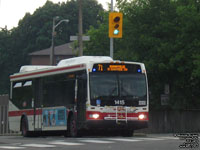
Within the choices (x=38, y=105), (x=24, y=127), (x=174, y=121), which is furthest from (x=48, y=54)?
(x=38, y=105)

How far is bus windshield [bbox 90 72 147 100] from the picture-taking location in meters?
23.1

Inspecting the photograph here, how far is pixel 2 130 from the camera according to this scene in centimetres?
4409

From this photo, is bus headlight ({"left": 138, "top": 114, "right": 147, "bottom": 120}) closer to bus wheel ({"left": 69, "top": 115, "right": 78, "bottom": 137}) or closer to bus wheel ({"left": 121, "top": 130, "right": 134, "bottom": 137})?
bus wheel ({"left": 121, "top": 130, "right": 134, "bottom": 137})

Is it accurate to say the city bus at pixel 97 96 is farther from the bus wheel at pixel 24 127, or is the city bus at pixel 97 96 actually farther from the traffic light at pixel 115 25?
the bus wheel at pixel 24 127

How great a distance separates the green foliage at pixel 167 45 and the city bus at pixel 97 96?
1076cm

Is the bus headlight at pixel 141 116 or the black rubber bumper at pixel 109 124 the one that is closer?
the black rubber bumper at pixel 109 124

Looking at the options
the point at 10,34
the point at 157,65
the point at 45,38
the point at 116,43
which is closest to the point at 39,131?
the point at 157,65

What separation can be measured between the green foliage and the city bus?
1076cm

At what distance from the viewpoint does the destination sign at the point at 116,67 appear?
23422 millimetres

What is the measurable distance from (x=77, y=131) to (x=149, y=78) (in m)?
15.5

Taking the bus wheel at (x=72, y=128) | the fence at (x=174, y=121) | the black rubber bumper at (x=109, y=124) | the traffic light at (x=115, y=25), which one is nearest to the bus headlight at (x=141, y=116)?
the black rubber bumper at (x=109, y=124)

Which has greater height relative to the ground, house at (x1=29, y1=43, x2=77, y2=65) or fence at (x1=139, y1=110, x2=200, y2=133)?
house at (x1=29, y1=43, x2=77, y2=65)

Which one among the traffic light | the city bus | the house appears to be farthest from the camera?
the house

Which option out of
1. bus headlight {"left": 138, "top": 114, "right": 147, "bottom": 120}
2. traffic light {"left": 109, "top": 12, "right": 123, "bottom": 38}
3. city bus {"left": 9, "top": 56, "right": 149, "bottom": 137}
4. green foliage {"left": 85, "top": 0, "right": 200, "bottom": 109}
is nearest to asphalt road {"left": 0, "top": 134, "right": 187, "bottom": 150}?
city bus {"left": 9, "top": 56, "right": 149, "bottom": 137}
